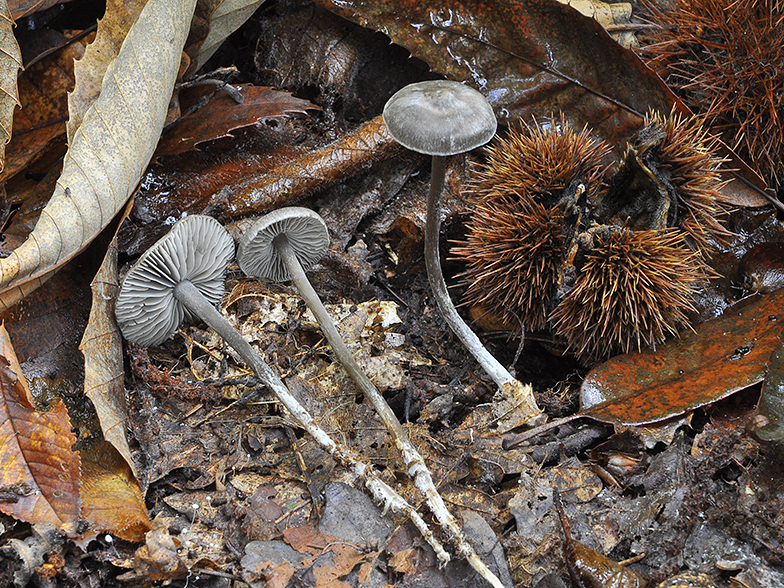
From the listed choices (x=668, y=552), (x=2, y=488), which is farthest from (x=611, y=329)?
(x=2, y=488)

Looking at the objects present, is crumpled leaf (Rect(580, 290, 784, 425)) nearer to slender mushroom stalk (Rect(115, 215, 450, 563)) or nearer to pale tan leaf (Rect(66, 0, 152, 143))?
slender mushroom stalk (Rect(115, 215, 450, 563))

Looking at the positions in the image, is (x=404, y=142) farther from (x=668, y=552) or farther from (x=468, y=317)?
(x=668, y=552)

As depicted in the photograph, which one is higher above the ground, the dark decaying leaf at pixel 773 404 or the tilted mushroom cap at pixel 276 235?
the tilted mushroom cap at pixel 276 235

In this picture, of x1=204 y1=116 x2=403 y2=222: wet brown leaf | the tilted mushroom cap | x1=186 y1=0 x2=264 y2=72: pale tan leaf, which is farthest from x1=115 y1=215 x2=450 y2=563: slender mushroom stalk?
x1=186 y1=0 x2=264 y2=72: pale tan leaf

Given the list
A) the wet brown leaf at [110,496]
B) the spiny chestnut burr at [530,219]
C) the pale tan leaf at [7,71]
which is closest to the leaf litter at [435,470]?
the wet brown leaf at [110,496]

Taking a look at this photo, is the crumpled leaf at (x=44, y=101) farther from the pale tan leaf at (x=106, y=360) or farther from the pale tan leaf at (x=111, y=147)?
the pale tan leaf at (x=106, y=360)
